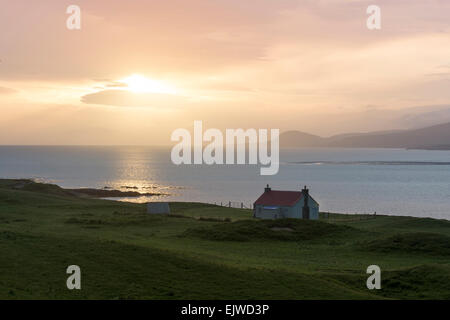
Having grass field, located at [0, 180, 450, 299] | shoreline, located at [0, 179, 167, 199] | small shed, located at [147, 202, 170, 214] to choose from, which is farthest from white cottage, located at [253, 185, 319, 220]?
shoreline, located at [0, 179, 167, 199]

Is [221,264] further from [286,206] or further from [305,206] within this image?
[305,206]

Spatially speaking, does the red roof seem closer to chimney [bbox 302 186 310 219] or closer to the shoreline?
chimney [bbox 302 186 310 219]

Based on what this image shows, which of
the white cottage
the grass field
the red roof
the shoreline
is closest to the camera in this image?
the grass field

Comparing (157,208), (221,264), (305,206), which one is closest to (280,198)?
(305,206)

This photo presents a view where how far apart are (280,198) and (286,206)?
7.51ft

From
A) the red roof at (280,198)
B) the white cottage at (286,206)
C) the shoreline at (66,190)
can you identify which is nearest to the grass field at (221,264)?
the white cottage at (286,206)

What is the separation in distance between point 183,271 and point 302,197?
155 feet

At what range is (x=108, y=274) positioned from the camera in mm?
28047

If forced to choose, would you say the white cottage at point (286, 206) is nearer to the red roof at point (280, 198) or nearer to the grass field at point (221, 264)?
the red roof at point (280, 198)

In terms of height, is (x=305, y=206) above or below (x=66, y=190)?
below

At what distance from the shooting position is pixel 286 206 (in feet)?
240

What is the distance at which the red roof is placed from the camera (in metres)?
73.8

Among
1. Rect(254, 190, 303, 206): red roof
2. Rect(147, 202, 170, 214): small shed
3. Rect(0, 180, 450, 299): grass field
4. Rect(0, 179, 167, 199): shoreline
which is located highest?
Rect(0, 179, 167, 199): shoreline
